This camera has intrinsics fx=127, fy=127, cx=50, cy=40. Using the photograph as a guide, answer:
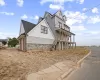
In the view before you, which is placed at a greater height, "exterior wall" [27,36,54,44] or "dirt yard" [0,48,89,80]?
"exterior wall" [27,36,54,44]

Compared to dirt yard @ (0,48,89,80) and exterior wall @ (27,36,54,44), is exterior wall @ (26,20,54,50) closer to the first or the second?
exterior wall @ (27,36,54,44)

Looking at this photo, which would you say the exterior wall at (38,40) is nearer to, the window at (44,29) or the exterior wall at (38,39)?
the exterior wall at (38,39)

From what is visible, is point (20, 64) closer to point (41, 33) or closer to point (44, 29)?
point (41, 33)

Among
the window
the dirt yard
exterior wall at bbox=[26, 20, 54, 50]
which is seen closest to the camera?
the dirt yard

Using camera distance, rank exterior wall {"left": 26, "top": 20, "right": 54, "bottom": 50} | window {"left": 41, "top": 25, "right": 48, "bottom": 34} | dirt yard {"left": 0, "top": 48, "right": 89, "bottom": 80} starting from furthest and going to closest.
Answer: window {"left": 41, "top": 25, "right": 48, "bottom": 34} < exterior wall {"left": 26, "top": 20, "right": 54, "bottom": 50} < dirt yard {"left": 0, "top": 48, "right": 89, "bottom": 80}

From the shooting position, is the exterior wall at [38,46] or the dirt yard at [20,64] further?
the exterior wall at [38,46]

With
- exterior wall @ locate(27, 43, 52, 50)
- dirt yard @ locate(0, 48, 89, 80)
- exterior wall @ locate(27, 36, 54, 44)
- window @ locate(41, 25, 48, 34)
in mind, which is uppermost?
window @ locate(41, 25, 48, 34)

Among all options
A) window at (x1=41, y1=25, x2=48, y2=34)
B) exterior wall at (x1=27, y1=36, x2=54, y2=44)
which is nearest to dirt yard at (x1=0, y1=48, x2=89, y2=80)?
exterior wall at (x1=27, y1=36, x2=54, y2=44)

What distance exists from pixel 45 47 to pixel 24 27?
5.86 metres

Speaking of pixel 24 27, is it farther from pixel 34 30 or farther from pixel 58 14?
pixel 58 14

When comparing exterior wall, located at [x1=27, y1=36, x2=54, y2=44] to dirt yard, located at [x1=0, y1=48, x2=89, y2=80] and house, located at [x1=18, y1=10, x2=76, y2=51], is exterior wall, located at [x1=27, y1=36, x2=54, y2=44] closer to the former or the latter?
house, located at [x1=18, y1=10, x2=76, y2=51]

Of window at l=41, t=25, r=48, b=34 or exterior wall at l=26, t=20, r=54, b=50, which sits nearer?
exterior wall at l=26, t=20, r=54, b=50

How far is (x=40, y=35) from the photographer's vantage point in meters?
22.4

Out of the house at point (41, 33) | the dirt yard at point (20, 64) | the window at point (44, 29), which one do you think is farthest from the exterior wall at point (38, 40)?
the dirt yard at point (20, 64)
